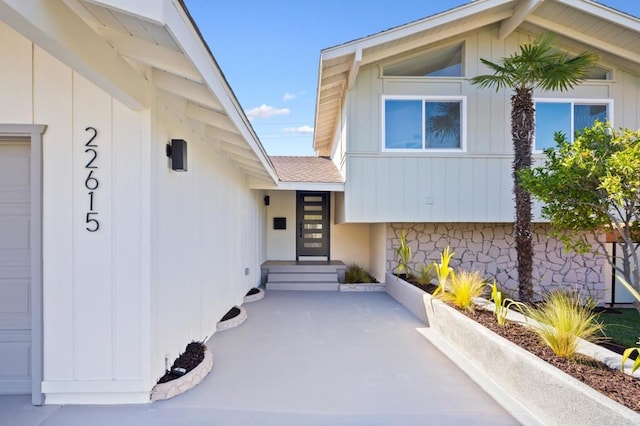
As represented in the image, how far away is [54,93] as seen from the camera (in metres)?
3.18

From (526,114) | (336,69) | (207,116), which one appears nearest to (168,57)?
(207,116)

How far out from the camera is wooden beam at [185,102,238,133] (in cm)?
398

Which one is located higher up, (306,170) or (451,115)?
(451,115)

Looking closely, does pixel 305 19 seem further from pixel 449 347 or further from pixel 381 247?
pixel 449 347

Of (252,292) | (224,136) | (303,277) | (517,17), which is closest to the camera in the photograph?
(224,136)

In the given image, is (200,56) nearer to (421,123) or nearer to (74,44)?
(74,44)

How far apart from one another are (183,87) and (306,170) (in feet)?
22.8

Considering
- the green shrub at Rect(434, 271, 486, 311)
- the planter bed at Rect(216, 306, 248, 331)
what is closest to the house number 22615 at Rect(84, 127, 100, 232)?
the planter bed at Rect(216, 306, 248, 331)

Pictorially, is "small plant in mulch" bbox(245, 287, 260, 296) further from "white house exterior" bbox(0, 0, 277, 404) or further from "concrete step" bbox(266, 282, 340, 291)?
"white house exterior" bbox(0, 0, 277, 404)

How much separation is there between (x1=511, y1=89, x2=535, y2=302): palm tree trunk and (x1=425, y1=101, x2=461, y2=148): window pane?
196 centimetres

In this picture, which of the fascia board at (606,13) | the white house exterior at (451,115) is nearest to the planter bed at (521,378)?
the white house exterior at (451,115)

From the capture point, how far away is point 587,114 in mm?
8539

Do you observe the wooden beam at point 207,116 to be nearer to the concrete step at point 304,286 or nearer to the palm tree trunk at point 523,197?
the palm tree trunk at point 523,197

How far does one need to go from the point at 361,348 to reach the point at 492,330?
1.67 metres
